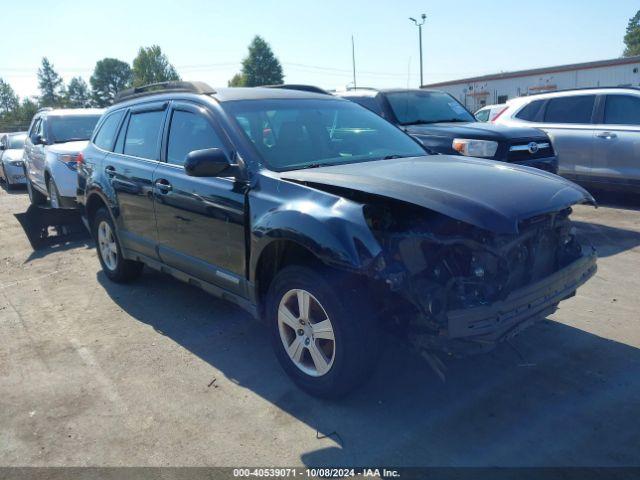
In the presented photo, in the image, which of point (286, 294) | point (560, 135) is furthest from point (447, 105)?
point (286, 294)

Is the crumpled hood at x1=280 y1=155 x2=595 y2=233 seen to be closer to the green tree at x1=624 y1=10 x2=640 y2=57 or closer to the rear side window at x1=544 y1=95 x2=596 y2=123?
the rear side window at x1=544 y1=95 x2=596 y2=123

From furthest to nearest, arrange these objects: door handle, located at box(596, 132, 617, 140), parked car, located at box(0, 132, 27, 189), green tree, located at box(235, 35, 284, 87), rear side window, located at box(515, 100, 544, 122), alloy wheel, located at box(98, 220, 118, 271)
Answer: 1. green tree, located at box(235, 35, 284, 87)
2. parked car, located at box(0, 132, 27, 189)
3. rear side window, located at box(515, 100, 544, 122)
4. door handle, located at box(596, 132, 617, 140)
5. alloy wheel, located at box(98, 220, 118, 271)

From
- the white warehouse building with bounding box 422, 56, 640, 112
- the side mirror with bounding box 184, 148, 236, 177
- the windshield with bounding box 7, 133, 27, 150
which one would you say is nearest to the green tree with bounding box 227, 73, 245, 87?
the white warehouse building with bounding box 422, 56, 640, 112

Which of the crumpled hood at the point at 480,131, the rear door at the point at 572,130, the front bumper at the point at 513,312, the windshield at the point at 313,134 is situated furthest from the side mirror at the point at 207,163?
the rear door at the point at 572,130

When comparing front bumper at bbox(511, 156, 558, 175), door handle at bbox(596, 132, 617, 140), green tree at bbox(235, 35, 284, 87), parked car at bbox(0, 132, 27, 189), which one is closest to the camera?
front bumper at bbox(511, 156, 558, 175)

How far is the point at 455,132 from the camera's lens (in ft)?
23.6

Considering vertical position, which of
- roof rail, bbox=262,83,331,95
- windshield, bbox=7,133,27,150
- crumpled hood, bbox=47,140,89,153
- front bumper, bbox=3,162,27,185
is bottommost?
front bumper, bbox=3,162,27,185

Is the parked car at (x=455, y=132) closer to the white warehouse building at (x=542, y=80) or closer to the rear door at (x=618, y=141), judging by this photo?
the rear door at (x=618, y=141)

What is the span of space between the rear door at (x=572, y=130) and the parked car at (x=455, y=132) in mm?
1612

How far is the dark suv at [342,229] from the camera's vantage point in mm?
3002

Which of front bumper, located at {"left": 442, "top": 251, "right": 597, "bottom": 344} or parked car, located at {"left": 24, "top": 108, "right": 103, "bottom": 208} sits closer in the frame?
front bumper, located at {"left": 442, "top": 251, "right": 597, "bottom": 344}

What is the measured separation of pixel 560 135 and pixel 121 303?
7.22 meters

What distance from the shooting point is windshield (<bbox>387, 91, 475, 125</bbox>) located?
818cm

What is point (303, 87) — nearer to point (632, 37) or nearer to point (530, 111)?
point (530, 111)
